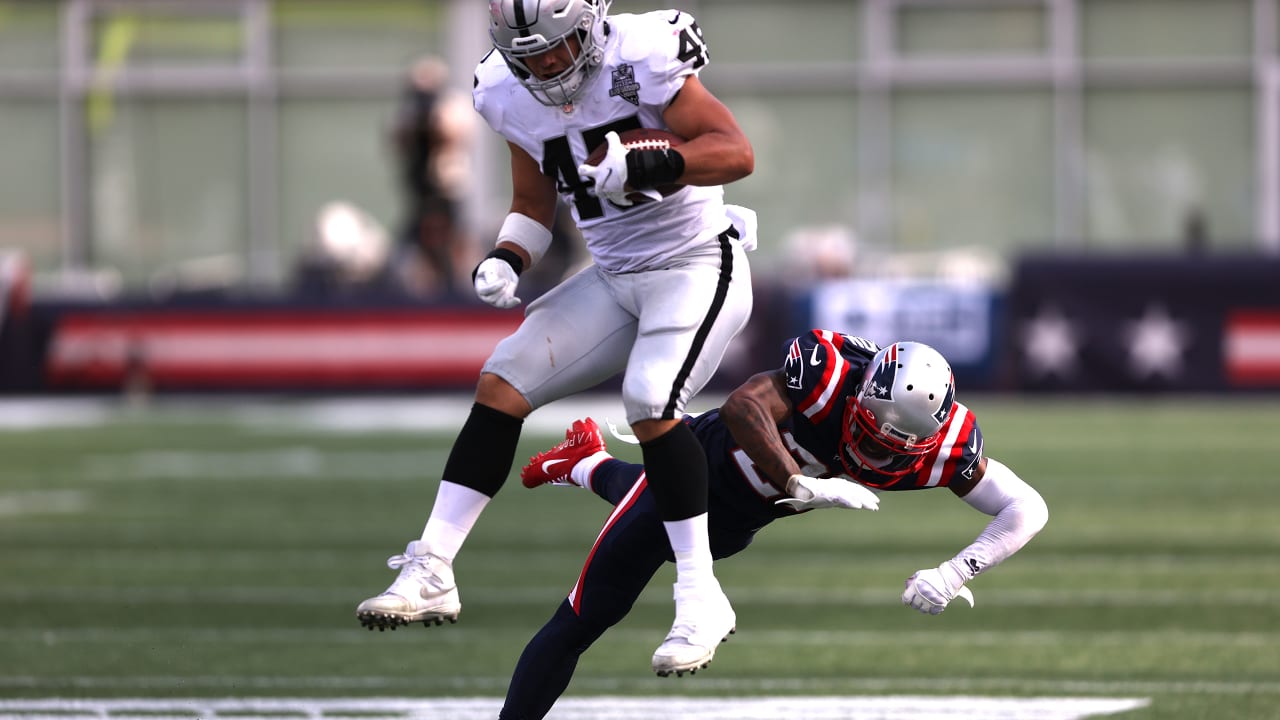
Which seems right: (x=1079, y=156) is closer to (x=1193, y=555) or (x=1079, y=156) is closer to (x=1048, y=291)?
(x=1048, y=291)

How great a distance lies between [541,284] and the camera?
1761cm

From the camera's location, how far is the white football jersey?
5320 mm

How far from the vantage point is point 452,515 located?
5449 mm

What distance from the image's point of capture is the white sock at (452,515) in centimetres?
542

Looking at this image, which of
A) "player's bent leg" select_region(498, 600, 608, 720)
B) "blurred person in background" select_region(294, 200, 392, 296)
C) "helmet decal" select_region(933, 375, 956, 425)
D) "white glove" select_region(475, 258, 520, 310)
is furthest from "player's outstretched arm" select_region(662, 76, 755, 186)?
"blurred person in background" select_region(294, 200, 392, 296)

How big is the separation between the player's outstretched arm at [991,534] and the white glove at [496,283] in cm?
127

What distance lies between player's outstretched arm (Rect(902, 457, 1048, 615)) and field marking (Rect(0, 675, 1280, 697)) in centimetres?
176

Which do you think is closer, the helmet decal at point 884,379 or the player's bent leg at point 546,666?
the helmet decal at point 884,379

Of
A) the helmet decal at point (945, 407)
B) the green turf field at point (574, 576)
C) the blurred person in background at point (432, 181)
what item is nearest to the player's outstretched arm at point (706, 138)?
the helmet decal at point (945, 407)

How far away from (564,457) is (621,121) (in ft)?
3.71

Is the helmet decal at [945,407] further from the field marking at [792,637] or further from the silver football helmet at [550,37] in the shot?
the field marking at [792,637]

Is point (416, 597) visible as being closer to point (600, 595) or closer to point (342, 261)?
point (600, 595)

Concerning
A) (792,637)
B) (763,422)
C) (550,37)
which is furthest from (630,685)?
(550,37)

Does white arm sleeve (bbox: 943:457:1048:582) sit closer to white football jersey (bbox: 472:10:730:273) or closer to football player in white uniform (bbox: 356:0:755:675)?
football player in white uniform (bbox: 356:0:755:675)
